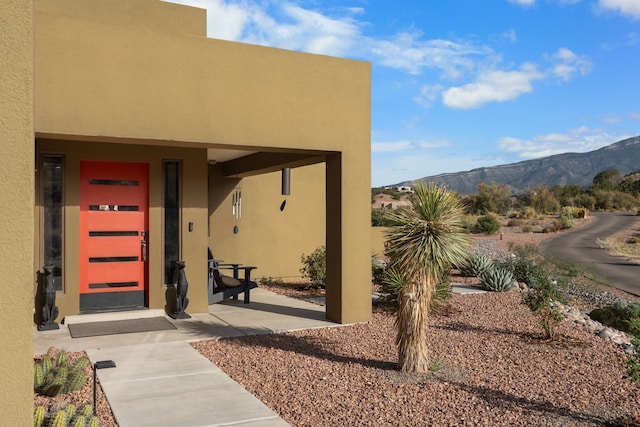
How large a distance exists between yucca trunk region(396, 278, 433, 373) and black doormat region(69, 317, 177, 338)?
12.5 ft

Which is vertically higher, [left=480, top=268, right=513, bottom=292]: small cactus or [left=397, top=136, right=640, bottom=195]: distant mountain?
[left=397, top=136, right=640, bottom=195]: distant mountain

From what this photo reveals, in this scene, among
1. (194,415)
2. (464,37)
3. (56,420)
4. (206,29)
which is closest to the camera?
(56,420)

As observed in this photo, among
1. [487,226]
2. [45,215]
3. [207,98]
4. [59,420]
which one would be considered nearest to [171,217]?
[45,215]

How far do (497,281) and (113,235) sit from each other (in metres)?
8.18

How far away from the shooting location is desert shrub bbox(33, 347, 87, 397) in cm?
541

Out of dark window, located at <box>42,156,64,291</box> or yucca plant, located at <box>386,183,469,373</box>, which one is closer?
yucca plant, located at <box>386,183,469,373</box>

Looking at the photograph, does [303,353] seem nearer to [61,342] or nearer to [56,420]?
[61,342]

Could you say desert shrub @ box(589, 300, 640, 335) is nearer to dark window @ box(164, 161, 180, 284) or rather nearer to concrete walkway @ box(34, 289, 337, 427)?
concrete walkway @ box(34, 289, 337, 427)

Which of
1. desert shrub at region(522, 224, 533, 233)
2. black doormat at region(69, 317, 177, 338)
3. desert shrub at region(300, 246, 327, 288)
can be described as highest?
desert shrub at region(522, 224, 533, 233)

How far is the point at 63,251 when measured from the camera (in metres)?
8.86

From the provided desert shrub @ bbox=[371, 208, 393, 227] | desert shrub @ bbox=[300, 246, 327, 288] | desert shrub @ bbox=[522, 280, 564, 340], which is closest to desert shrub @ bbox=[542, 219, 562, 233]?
desert shrub @ bbox=[371, 208, 393, 227]

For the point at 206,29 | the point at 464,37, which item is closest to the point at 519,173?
the point at 464,37

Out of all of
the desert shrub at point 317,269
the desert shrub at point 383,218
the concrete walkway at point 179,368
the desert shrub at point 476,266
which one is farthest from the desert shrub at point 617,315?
the desert shrub at point 317,269

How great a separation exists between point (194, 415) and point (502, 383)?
3276mm
